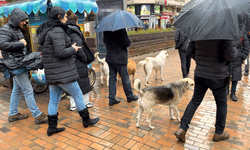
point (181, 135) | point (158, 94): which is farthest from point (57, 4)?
point (181, 135)

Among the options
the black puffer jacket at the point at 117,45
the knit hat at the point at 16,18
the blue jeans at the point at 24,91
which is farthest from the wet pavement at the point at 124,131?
the knit hat at the point at 16,18

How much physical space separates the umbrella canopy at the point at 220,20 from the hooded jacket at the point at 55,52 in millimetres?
1918

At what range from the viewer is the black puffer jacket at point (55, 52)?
310cm

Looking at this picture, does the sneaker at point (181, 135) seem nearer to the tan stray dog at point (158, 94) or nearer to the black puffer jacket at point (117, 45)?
the tan stray dog at point (158, 94)

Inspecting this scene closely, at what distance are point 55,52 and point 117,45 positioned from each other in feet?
5.98

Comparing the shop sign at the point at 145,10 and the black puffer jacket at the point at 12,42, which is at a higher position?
the shop sign at the point at 145,10

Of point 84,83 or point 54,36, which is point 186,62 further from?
point 54,36

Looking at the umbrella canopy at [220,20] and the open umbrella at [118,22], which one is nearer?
the umbrella canopy at [220,20]

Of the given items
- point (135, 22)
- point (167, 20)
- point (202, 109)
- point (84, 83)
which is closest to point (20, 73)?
point (84, 83)

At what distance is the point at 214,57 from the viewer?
280 centimetres

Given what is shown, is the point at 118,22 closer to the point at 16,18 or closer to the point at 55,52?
the point at 55,52

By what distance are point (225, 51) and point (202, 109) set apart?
7.06 feet

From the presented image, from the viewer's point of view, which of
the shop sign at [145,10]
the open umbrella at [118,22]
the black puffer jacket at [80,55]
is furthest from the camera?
the shop sign at [145,10]

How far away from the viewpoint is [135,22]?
4.30 meters
